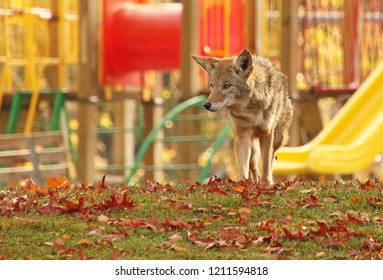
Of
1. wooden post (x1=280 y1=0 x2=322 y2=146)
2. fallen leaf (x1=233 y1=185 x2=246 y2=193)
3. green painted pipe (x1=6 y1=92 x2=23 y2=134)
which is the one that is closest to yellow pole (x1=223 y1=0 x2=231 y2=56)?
wooden post (x1=280 y1=0 x2=322 y2=146)

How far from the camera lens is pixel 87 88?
17.3 meters

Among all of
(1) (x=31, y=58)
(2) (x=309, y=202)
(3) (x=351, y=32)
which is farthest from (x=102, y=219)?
(3) (x=351, y=32)

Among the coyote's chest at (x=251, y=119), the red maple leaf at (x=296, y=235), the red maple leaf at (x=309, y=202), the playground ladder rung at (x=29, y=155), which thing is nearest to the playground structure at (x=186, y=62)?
the playground ladder rung at (x=29, y=155)

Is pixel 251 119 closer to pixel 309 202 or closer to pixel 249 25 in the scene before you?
pixel 309 202

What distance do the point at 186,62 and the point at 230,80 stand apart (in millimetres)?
6300

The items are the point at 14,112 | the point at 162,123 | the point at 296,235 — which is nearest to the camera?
the point at 296,235

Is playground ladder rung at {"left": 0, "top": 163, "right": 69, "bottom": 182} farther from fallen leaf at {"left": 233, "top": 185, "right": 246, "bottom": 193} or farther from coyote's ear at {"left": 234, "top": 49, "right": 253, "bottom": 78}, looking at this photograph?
fallen leaf at {"left": 233, "top": 185, "right": 246, "bottom": 193}

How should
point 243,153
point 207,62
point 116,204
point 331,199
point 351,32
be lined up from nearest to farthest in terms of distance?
point 116,204 < point 331,199 < point 243,153 < point 207,62 < point 351,32

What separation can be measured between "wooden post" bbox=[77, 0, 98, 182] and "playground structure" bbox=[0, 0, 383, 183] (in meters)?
0.04

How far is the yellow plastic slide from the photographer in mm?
16328

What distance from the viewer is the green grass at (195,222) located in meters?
8.33

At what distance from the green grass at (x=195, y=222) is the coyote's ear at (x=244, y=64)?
1027mm
